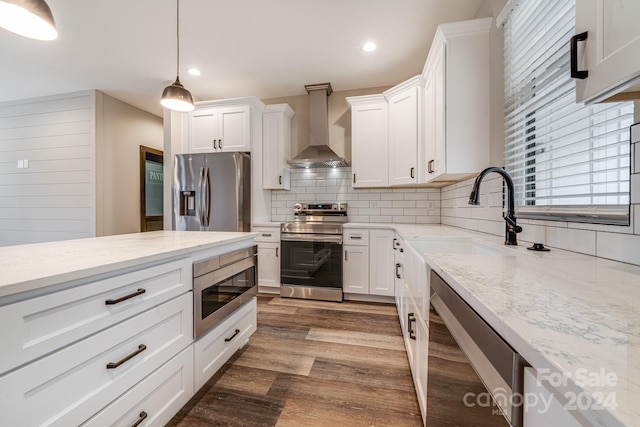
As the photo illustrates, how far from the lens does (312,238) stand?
3.08 meters

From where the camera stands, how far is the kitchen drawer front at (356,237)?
3010 mm

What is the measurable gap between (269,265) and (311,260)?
0.56 m

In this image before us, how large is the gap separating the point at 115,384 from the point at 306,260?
224 cm

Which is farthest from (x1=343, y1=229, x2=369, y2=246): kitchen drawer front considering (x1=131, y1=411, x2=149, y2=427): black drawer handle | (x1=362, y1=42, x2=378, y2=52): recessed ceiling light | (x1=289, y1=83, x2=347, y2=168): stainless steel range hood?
(x1=131, y1=411, x2=149, y2=427): black drawer handle

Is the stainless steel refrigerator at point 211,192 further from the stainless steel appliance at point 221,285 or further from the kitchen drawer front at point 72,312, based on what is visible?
the kitchen drawer front at point 72,312

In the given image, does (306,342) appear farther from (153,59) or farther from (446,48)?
(153,59)

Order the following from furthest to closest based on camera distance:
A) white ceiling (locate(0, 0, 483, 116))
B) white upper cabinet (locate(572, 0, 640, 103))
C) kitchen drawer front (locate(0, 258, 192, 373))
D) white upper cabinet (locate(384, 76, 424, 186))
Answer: white upper cabinet (locate(384, 76, 424, 186)) < white ceiling (locate(0, 0, 483, 116)) < kitchen drawer front (locate(0, 258, 192, 373)) < white upper cabinet (locate(572, 0, 640, 103))

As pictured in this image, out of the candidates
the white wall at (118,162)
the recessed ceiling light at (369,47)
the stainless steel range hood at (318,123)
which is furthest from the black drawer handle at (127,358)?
the white wall at (118,162)

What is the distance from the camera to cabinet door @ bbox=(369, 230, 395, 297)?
2926mm

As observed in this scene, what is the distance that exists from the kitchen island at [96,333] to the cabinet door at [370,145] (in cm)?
226

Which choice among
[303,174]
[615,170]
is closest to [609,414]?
[615,170]

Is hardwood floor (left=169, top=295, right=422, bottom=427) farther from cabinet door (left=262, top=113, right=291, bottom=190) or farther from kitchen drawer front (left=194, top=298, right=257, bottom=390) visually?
cabinet door (left=262, top=113, right=291, bottom=190)

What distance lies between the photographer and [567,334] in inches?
15.9

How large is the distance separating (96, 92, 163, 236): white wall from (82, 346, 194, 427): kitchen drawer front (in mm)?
3431
